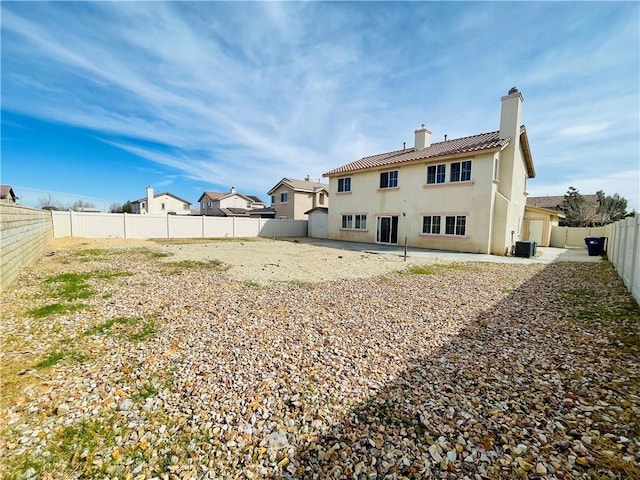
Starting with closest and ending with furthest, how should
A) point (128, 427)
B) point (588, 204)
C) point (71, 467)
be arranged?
point (71, 467) < point (128, 427) < point (588, 204)

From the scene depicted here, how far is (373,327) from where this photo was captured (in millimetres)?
4781

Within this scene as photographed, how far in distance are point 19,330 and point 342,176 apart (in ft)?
65.4

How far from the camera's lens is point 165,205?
54.2m

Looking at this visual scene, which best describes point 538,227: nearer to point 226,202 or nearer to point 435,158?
point 435,158

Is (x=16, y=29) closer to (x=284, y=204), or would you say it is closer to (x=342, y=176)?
(x=342, y=176)

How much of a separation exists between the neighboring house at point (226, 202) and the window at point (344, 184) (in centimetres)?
2382

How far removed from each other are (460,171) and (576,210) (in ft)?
84.0

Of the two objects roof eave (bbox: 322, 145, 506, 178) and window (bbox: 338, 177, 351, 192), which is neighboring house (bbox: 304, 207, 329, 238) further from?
roof eave (bbox: 322, 145, 506, 178)

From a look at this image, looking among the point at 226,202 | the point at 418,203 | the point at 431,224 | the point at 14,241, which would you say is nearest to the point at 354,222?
the point at 418,203

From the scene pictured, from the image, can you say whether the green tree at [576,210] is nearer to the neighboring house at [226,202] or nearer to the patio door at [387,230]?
the patio door at [387,230]

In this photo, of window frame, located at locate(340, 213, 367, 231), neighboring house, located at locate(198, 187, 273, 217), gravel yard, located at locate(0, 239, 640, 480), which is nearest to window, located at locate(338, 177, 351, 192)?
window frame, located at locate(340, 213, 367, 231)

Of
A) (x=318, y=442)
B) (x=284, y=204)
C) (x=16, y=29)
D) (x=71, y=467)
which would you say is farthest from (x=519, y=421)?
(x=284, y=204)

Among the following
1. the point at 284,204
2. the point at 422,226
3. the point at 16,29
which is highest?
the point at 16,29

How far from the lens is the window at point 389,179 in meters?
18.6
